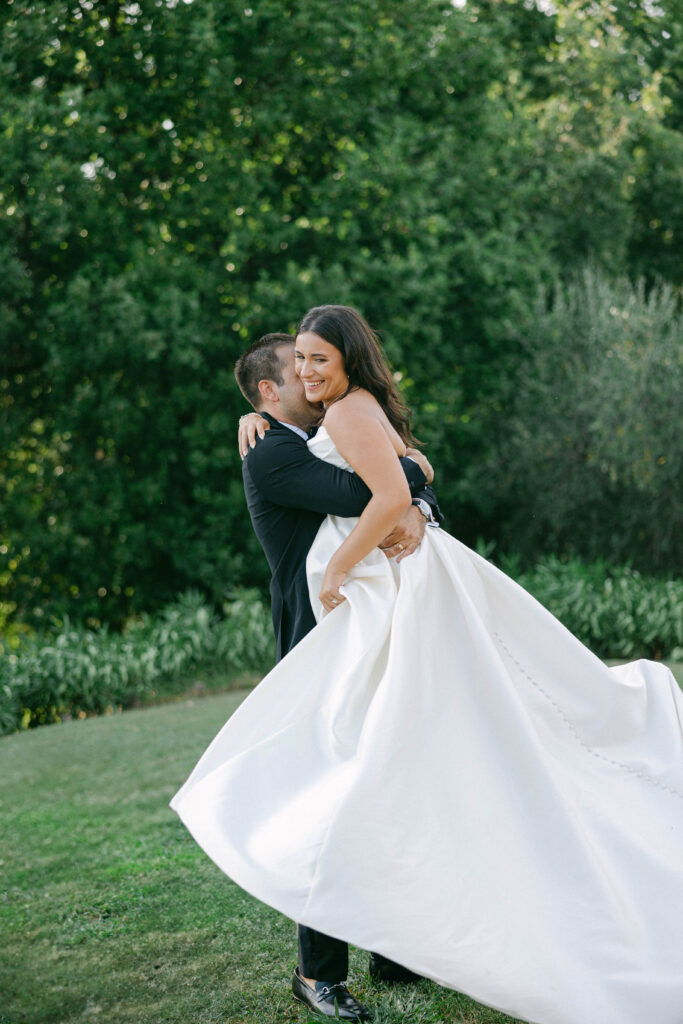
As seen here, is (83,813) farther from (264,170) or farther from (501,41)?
(501,41)

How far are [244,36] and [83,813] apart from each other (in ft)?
28.8

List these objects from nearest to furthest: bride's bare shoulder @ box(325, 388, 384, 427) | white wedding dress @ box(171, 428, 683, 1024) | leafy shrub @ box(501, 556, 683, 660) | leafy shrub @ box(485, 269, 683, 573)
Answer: white wedding dress @ box(171, 428, 683, 1024) → bride's bare shoulder @ box(325, 388, 384, 427) → leafy shrub @ box(501, 556, 683, 660) → leafy shrub @ box(485, 269, 683, 573)

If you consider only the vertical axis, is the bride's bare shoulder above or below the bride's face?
below

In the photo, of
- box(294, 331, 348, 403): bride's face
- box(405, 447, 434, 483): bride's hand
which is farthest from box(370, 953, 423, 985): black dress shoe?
box(294, 331, 348, 403): bride's face

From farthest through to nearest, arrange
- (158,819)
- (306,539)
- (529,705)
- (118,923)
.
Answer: (158,819) < (118,923) < (306,539) < (529,705)

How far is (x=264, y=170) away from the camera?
1092 cm

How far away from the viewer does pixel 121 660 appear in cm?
886

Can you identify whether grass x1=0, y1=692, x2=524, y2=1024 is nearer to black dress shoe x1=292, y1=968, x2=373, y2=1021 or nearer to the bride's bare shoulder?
black dress shoe x1=292, y1=968, x2=373, y2=1021

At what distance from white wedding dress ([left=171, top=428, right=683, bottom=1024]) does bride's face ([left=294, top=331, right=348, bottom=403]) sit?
13 centimetres

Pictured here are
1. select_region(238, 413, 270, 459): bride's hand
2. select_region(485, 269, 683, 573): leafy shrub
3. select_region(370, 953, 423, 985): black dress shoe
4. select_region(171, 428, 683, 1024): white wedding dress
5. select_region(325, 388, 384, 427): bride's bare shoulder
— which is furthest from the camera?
select_region(485, 269, 683, 573): leafy shrub

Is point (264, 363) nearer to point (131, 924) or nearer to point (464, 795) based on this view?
point (464, 795)

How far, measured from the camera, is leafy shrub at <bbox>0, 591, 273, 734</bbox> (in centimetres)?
848

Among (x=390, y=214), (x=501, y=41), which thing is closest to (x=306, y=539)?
(x=390, y=214)

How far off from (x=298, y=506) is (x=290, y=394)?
414 millimetres
